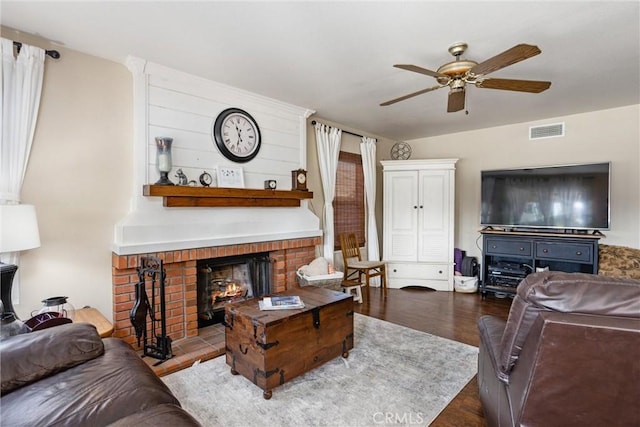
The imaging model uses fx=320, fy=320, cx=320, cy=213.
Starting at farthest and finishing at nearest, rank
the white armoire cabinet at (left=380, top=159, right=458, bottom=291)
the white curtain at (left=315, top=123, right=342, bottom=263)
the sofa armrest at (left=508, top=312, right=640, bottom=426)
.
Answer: the white armoire cabinet at (left=380, top=159, right=458, bottom=291) < the white curtain at (left=315, top=123, right=342, bottom=263) < the sofa armrest at (left=508, top=312, right=640, bottom=426)

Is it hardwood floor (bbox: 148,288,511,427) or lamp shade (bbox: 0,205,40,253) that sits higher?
lamp shade (bbox: 0,205,40,253)

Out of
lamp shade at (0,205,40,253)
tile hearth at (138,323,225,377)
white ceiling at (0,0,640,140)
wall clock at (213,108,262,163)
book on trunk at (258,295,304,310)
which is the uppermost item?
white ceiling at (0,0,640,140)

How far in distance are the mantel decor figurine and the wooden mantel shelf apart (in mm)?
99

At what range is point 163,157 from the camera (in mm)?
2623

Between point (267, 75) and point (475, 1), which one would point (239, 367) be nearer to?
point (267, 75)

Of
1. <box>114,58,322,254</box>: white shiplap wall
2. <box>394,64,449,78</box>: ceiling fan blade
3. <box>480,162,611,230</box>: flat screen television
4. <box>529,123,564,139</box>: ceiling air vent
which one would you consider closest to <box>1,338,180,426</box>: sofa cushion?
<box>114,58,322,254</box>: white shiplap wall

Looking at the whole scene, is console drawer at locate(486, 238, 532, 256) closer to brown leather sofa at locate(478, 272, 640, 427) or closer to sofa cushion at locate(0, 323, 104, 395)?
brown leather sofa at locate(478, 272, 640, 427)

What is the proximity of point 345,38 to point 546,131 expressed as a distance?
3.49 m

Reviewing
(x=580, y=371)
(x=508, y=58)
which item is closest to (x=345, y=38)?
(x=508, y=58)

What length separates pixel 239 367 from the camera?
2.22 m

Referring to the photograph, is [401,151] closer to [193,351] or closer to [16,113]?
[193,351]

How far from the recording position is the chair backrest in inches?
172

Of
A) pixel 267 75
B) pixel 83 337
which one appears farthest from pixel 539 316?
pixel 267 75

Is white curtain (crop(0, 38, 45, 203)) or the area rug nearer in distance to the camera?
the area rug
